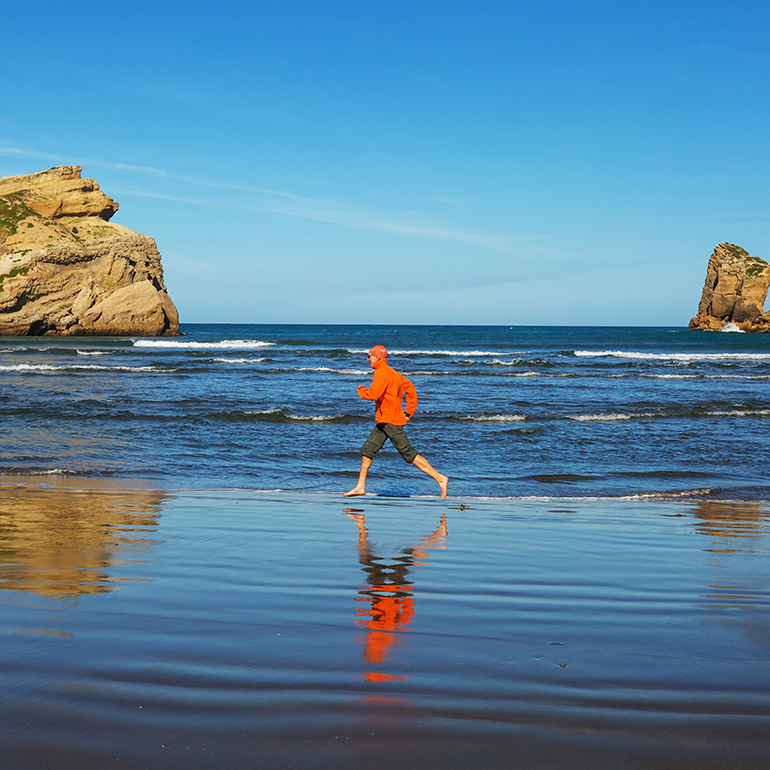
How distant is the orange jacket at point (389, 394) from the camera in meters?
8.45

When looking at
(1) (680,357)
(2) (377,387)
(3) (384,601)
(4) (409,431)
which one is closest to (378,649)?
(3) (384,601)

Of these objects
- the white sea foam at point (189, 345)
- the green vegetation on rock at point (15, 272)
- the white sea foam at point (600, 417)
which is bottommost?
the white sea foam at point (600, 417)

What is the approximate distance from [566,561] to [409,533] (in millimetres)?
1576

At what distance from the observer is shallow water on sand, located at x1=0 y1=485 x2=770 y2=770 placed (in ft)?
7.42

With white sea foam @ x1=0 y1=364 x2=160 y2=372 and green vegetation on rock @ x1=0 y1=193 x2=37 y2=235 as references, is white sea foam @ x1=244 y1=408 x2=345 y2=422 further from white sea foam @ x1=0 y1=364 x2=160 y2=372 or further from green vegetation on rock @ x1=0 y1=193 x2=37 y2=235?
green vegetation on rock @ x1=0 y1=193 x2=37 y2=235

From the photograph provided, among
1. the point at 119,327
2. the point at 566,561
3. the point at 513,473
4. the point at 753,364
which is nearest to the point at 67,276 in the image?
the point at 119,327

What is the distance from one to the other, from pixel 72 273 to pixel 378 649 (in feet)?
190

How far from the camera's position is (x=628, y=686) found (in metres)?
2.74

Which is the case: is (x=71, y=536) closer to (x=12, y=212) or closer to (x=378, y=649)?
(x=378, y=649)

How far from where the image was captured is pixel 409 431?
14.6 m

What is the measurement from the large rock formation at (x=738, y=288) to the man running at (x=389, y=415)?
89.0m

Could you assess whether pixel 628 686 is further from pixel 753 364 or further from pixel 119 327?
pixel 119 327

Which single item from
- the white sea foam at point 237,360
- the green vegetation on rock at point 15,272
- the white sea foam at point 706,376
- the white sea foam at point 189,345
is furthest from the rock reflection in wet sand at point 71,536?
the green vegetation on rock at point 15,272

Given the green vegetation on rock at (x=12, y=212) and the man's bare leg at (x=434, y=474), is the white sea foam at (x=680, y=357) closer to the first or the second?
the man's bare leg at (x=434, y=474)
